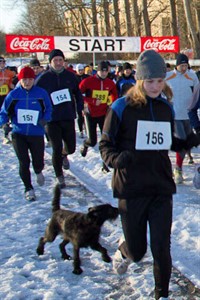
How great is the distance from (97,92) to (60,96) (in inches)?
61.7

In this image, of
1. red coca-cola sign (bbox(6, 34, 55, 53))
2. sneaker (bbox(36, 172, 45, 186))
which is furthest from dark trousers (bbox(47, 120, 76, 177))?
red coca-cola sign (bbox(6, 34, 55, 53))

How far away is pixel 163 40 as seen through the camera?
21094 millimetres

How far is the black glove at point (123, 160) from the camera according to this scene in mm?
3211

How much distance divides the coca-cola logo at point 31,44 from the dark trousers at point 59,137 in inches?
591

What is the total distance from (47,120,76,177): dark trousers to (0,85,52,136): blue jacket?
458 millimetres

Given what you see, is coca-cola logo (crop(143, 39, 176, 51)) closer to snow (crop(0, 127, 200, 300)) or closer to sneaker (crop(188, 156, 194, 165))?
sneaker (crop(188, 156, 194, 165))

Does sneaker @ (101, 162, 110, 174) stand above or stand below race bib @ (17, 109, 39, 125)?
below

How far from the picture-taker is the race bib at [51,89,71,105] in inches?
277

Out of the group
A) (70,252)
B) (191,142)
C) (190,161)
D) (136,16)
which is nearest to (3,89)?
(190,161)

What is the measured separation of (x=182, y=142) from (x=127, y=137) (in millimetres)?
486

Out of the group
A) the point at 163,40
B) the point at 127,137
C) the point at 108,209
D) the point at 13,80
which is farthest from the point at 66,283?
the point at 163,40

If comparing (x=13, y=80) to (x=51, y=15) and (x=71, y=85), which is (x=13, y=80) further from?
(x=51, y=15)

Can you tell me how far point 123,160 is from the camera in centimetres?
321

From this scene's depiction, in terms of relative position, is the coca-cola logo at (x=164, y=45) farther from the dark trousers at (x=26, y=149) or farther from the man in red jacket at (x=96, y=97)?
the dark trousers at (x=26, y=149)
